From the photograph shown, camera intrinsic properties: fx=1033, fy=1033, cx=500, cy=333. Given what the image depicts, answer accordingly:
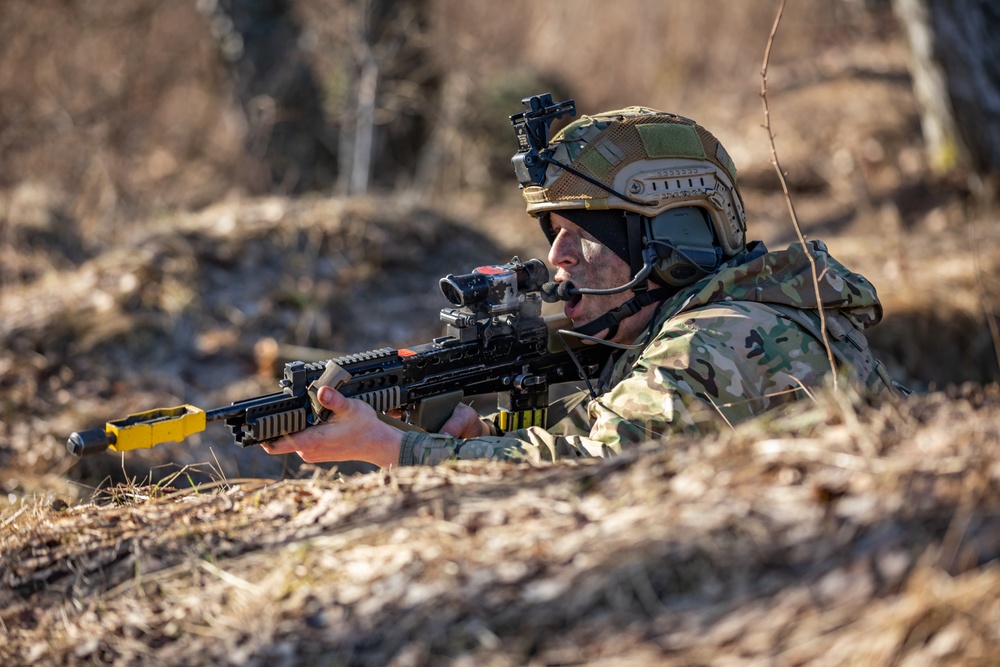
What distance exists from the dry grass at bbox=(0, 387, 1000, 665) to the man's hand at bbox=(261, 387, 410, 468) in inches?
18.8

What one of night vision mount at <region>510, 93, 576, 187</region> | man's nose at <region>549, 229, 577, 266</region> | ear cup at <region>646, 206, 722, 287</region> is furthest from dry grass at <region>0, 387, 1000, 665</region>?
night vision mount at <region>510, 93, 576, 187</region>

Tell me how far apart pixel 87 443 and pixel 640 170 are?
97.4 inches

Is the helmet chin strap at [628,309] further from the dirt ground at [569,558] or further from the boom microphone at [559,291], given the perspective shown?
the dirt ground at [569,558]

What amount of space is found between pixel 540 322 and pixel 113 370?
4254 mm

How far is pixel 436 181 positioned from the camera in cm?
1459

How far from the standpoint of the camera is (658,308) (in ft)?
15.0

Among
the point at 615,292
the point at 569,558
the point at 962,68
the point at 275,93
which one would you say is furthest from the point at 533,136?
the point at 275,93

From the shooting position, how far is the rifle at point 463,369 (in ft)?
13.2

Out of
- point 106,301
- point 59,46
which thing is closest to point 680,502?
point 106,301

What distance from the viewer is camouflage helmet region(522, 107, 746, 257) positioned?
14.6ft

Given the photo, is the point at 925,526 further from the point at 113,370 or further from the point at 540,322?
the point at 113,370

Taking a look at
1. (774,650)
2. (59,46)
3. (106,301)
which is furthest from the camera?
(59,46)

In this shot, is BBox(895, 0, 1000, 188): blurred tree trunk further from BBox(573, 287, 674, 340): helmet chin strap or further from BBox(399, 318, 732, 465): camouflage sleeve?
BBox(399, 318, 732, 465): camouflage sleeve

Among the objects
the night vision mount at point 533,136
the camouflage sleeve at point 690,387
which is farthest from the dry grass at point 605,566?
the night vision mount at point 533,136
